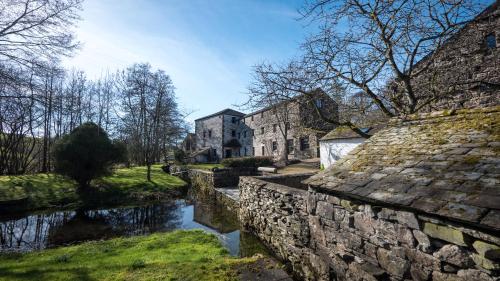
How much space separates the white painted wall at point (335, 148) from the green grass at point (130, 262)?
47.6 feet

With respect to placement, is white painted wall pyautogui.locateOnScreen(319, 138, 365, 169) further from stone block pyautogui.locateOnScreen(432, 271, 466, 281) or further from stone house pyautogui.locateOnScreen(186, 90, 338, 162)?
stone block pyautogui.locateOnScreen(432, 271, 466, 281)

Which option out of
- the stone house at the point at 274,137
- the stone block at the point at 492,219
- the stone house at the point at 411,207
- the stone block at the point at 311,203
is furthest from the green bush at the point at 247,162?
the stone block at the point at 492,219

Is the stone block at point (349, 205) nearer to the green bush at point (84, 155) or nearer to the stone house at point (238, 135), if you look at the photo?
the green bush at point (84, 155)

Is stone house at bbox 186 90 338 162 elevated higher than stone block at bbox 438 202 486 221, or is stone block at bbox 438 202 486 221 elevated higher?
stone house at bbox 186 90 338 162

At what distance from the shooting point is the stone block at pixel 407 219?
3.08m

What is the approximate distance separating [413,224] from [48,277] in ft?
24.3

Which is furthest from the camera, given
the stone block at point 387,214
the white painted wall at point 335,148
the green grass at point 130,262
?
the white painted wall at point 335,148

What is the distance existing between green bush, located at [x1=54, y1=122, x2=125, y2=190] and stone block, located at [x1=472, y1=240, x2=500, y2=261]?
61.9 ft

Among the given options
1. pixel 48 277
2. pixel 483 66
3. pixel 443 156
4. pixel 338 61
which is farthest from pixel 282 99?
pixel 483 66

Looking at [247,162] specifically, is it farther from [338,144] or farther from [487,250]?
[487,250]

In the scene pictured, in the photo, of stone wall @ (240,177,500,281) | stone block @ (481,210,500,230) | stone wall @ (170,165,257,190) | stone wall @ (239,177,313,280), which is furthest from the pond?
stone block @ (481,210,500,230)

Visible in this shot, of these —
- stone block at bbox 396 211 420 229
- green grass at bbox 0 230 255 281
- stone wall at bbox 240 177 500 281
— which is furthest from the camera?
green grass at bbox 0 230 255 281

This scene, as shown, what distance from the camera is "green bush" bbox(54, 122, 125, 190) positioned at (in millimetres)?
15703

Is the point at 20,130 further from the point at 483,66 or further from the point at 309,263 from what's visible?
the point at 483,66
